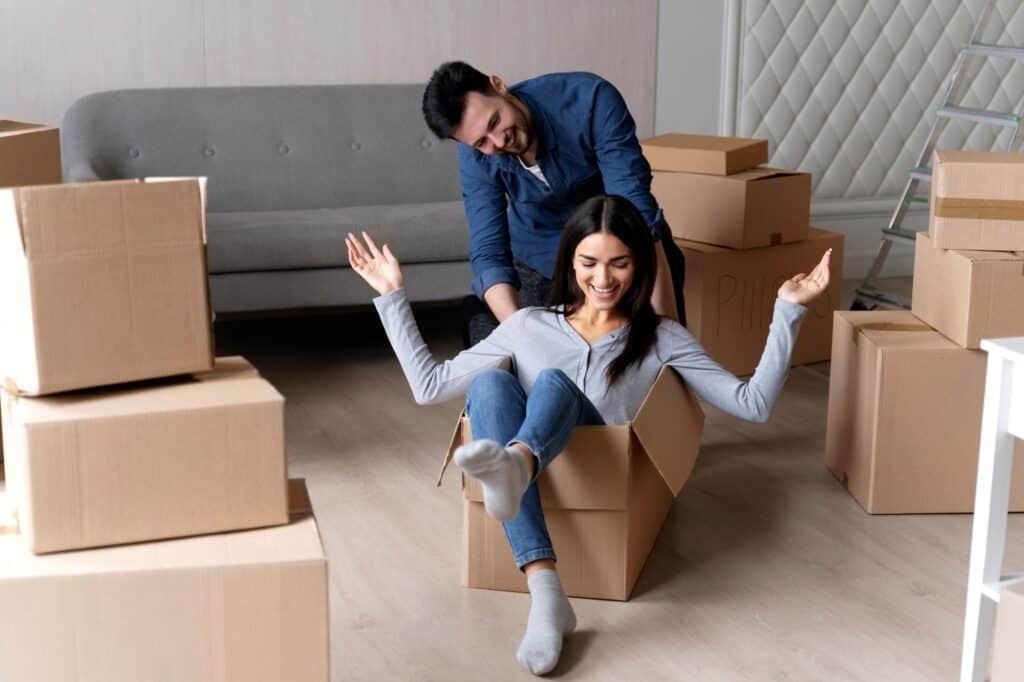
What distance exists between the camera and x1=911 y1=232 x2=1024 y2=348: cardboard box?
8.87 ft

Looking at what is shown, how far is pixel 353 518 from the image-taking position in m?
2.83

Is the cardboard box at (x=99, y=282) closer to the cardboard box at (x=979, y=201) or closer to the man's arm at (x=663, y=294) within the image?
the man's arm at (x=663, y=294)

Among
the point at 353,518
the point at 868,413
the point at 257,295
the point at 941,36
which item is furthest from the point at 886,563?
the point at 941,36

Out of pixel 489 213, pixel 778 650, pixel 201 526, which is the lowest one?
pixel 778 650

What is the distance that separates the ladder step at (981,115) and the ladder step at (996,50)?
0.62 feet

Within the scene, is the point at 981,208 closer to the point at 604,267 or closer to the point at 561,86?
the point at 604,267

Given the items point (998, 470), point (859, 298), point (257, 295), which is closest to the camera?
point (998, 470)

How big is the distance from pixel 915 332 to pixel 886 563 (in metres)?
0.60

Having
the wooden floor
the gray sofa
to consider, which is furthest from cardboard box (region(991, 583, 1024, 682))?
the gray sofa

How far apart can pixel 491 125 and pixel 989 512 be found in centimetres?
132

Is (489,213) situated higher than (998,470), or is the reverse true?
(489,213)

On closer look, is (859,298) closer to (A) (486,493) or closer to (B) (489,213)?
(B) (489,213)

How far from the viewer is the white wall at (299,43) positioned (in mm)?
4238

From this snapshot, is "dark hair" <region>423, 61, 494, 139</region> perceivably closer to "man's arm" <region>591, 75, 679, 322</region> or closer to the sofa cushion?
"man's arm" <region>591, 75, 679, 322</region>
